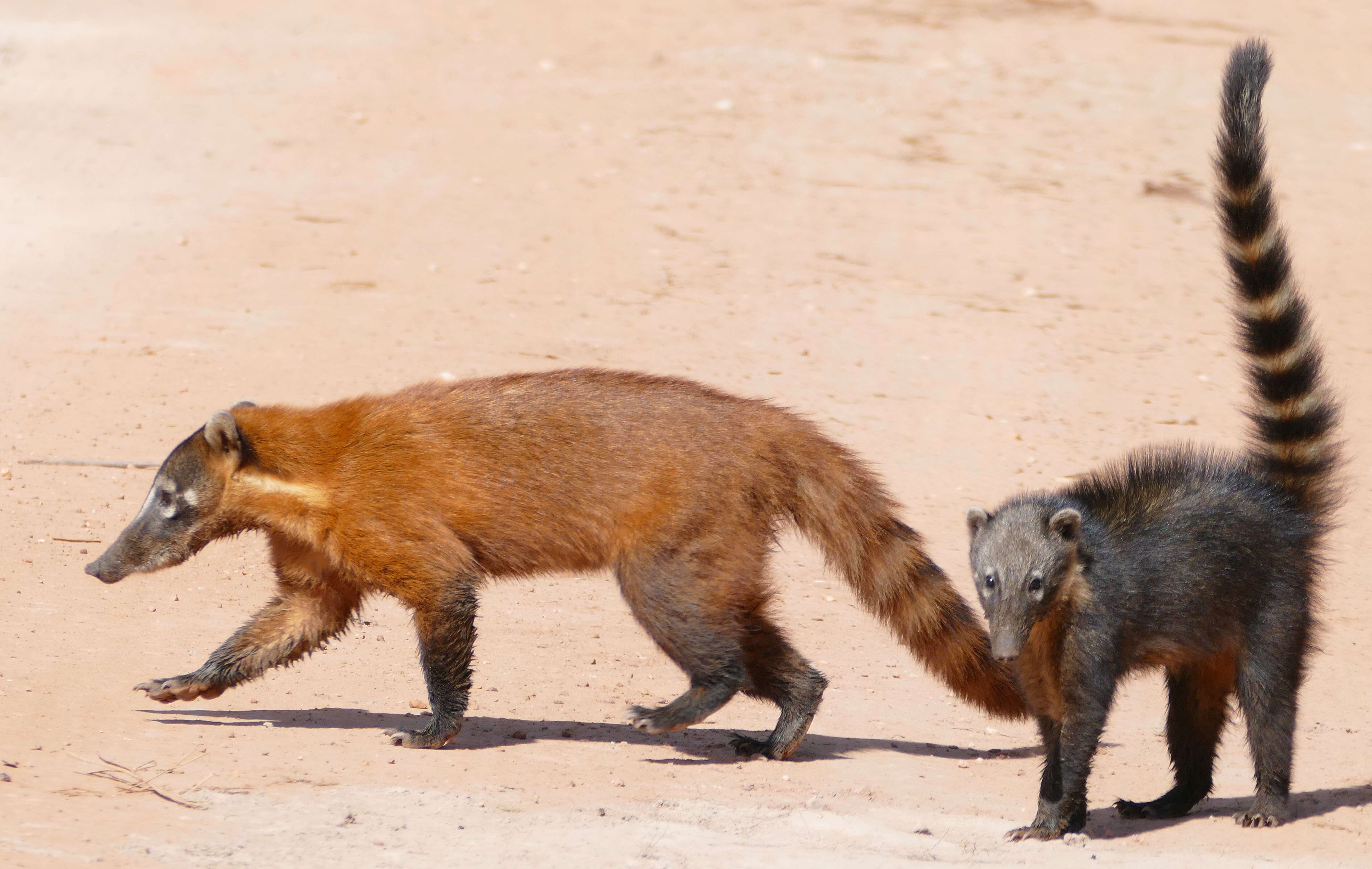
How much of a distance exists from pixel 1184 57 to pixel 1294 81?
1.32 metres

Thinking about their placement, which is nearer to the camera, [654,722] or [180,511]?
[654,722]

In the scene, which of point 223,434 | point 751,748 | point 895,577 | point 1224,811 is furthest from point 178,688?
point 1224,811

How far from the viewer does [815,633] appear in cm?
795

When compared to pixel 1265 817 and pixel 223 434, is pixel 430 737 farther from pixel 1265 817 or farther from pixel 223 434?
pixel 1265 817

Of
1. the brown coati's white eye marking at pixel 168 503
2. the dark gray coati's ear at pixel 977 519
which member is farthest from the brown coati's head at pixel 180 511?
the dark gray coati's ear at pixel 977 519

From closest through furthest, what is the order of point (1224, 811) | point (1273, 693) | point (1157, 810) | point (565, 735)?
point (1273, 693) → point (1157, 810) → point (1224, 811) → point (565, 735)

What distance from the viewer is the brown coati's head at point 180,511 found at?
6180mm

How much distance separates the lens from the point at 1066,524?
210 inches

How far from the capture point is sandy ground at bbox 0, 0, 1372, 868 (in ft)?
18.3

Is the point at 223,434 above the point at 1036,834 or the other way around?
above

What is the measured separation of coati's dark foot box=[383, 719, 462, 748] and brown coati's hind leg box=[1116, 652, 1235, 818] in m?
2.57

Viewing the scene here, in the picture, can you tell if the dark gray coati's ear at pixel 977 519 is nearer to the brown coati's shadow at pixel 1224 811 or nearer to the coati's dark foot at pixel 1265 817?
the brown coati's shadow at pixel 1224 811

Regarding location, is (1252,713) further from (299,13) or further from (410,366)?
(299,13)

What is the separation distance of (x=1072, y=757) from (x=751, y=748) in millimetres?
1464
